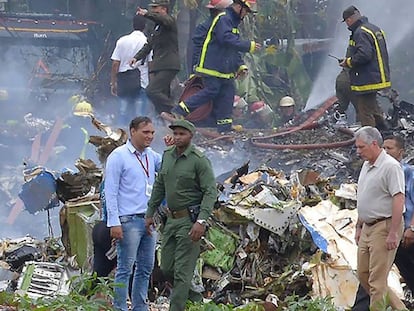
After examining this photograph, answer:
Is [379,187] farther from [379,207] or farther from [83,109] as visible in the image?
[83,109]

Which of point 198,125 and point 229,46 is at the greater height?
point 229,46

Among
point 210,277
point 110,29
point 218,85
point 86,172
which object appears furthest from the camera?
point 110,29

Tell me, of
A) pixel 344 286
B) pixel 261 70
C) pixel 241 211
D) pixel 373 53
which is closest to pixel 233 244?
pixel 241 211

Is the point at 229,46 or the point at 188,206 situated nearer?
the point at 188,206

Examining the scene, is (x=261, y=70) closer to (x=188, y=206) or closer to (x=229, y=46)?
(x=229, y=46)

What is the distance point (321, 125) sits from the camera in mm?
12750

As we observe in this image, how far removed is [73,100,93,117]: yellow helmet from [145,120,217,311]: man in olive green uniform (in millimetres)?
6648

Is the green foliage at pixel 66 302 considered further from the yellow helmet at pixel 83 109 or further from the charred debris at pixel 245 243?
the yellow helmet at pixel 83 109

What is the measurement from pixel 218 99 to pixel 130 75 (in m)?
1.18

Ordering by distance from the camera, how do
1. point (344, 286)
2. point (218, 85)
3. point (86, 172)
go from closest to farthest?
point (344, 286) → point (86, 172) → point (218, 85)

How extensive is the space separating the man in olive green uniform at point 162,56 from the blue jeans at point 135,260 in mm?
5295

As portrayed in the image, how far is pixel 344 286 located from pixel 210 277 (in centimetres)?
127

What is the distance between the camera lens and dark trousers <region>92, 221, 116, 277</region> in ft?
23.4

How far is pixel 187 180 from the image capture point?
6629mm
